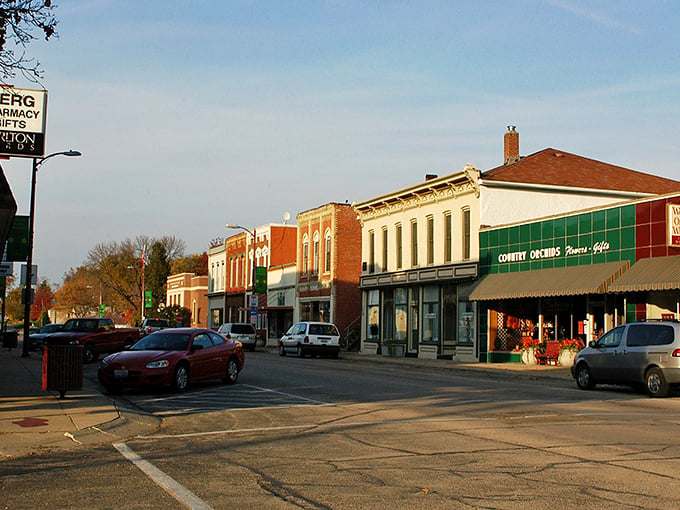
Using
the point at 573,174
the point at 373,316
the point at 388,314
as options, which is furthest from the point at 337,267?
the point at 573,174

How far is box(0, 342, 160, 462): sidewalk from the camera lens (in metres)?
11.5

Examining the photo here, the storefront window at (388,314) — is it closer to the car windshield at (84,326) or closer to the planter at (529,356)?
the planter at (529,356)

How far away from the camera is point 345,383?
22031 mm

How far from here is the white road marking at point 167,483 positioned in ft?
24.9

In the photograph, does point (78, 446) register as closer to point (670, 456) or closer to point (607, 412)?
point (670, 456)

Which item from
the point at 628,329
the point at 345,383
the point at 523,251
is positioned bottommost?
the point at 345,383

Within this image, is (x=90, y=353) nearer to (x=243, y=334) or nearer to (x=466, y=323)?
(x=466, y=323)

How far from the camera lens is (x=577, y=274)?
31203 mm

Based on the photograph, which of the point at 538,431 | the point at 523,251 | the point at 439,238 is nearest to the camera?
the point at 538,431

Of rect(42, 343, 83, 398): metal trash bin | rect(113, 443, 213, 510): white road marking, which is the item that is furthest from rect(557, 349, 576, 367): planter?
rect(113, 443, 213, 510): white road marking

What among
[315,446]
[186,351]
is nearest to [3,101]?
[186,351]

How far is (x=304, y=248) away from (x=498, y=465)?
49724 mm

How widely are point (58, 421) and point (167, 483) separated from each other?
18.3 ft

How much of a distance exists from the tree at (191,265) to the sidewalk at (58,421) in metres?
95.0
